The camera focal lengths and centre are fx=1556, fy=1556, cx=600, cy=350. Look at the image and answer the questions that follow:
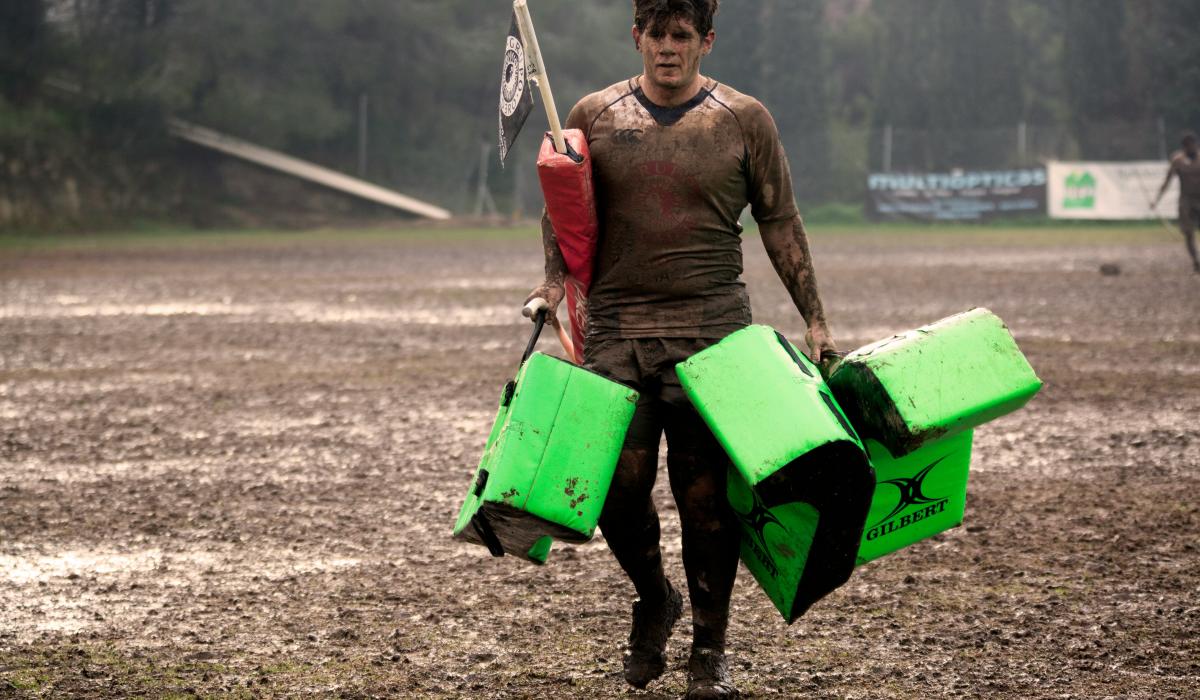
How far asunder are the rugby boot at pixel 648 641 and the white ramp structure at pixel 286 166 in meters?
37.2

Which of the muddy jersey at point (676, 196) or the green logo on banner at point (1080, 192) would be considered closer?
the muddy jersey at point (676, 196)

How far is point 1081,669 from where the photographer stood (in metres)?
4.29

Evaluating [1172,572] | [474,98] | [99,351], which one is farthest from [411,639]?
[474,98]

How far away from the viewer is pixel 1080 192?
36.2 meters

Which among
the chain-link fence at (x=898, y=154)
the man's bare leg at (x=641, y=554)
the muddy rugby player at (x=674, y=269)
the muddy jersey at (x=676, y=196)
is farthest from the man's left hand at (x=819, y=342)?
the chain-link fence at (x=898, y=154)

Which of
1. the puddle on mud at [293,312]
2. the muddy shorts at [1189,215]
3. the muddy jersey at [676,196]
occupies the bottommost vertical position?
the puddle on mud at [293,312]

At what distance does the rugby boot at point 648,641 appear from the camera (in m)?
4.22

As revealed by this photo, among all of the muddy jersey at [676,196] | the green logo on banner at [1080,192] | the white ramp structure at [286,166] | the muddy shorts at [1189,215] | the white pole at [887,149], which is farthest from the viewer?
the white ramp structure at [286,166]

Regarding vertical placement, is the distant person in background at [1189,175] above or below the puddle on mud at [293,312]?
above

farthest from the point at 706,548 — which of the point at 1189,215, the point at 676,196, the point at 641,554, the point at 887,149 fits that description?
the point at 887,149

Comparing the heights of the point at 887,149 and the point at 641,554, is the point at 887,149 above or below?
above

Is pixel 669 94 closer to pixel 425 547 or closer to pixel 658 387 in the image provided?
pixel 658 387

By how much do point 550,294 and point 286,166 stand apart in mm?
39157

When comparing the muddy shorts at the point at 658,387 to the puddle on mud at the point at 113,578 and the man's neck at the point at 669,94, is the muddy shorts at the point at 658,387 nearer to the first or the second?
the man's neck at the point at 669,94
